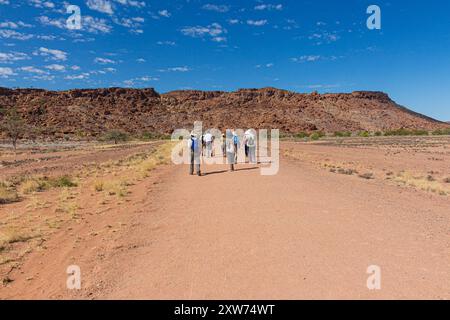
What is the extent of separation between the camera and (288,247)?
6.85 m

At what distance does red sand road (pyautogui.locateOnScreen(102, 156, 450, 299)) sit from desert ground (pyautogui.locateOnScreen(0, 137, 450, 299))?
2cm

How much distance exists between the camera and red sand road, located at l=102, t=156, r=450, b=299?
5203 mm

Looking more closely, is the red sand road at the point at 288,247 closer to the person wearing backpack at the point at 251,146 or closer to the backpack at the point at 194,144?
the backpack at the point at 194,144

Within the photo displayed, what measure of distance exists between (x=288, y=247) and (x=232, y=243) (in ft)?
3.39

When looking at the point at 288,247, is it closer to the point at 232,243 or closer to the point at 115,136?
the point at 232,243

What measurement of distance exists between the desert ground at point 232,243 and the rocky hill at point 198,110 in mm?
89893

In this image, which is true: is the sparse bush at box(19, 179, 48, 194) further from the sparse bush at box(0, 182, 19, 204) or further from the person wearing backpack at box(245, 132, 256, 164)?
the person wearing backpack at box(245, 132, 256, 164)

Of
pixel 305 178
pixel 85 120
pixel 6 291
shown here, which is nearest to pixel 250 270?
pixel 6 291

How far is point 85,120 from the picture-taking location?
10788 cm

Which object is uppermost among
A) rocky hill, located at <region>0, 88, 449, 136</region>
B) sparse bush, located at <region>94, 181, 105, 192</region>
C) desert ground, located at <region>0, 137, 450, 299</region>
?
rocky hill, located at <region>0, 88, 449, 136</region>

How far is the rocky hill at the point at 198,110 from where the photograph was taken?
10894cm

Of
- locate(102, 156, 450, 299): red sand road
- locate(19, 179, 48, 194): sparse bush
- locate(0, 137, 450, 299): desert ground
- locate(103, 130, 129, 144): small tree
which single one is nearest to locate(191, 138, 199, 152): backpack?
locate(0, 137, 450, 299): desert ground

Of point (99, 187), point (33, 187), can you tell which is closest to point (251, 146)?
point (99, 187)
